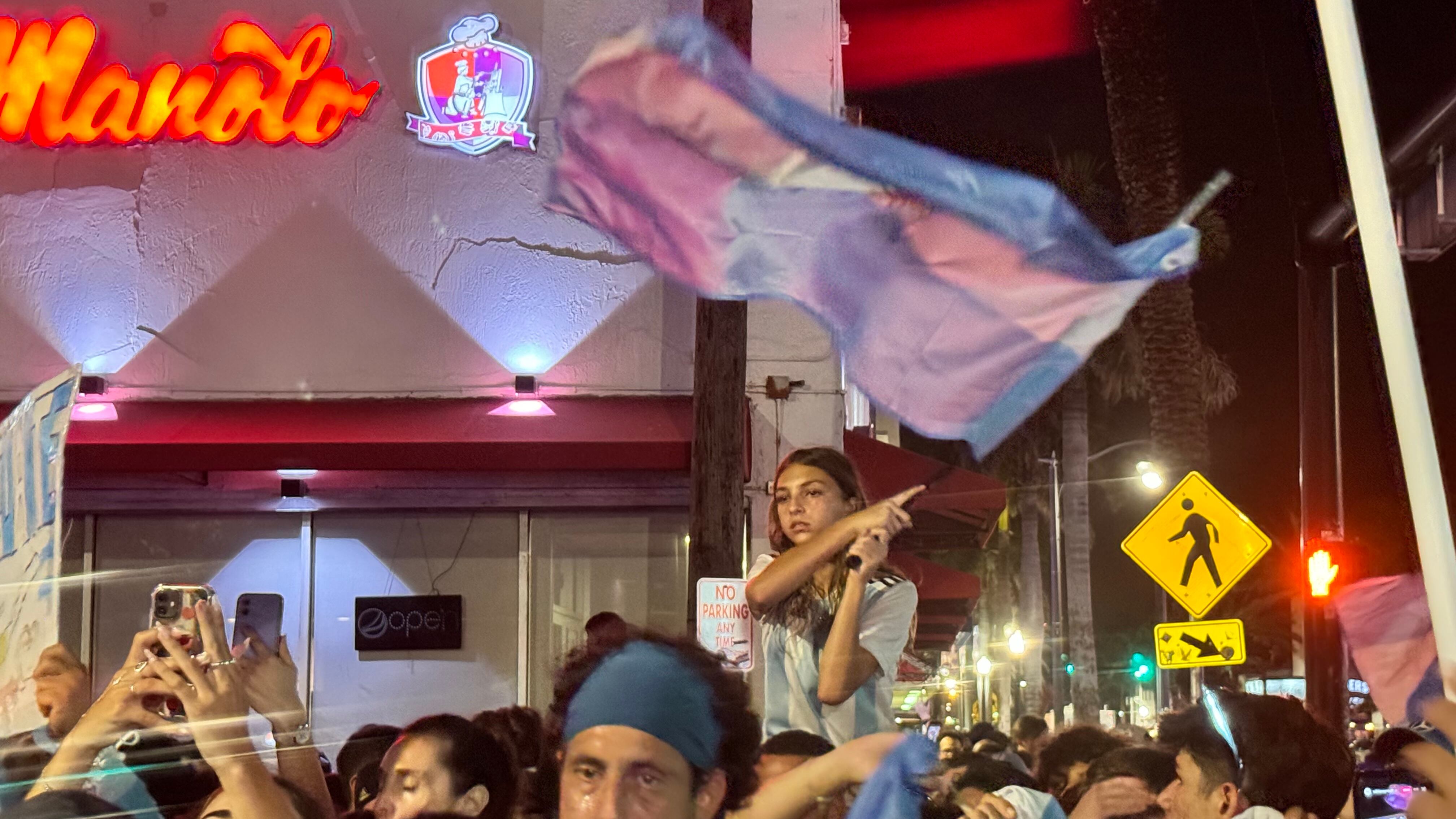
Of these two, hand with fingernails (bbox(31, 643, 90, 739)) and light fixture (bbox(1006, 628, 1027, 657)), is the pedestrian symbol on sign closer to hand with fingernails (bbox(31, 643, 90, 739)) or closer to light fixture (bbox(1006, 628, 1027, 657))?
hand with fingernails (bbox(31, 643, 90, 739))

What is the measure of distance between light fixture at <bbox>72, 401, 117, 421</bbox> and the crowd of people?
19.3ft

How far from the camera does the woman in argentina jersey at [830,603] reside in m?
3.83

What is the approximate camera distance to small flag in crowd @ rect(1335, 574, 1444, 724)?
9.86 m

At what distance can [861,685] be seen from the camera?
3945 mm

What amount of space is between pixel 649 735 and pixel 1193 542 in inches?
373

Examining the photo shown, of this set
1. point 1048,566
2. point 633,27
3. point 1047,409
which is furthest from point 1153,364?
point 1048,566

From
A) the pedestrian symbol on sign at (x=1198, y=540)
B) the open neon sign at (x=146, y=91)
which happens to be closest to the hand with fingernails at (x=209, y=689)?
the open neon sign at (x=146, y=91)

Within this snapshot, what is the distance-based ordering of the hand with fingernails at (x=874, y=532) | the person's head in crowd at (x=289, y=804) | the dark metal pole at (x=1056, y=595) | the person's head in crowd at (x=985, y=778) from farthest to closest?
1. the dark metal pole at (x=1056, y=595)
2. the person's head in crowd at (x=985, y=778)
3. the hand with fingernails at (x=874, y=532)
4. the person's head in crowd at (x=289, y=804)

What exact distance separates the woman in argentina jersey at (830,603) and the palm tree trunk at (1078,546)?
25617 millimetres

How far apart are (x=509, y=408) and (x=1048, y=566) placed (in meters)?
42.1

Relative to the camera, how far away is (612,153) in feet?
26.8

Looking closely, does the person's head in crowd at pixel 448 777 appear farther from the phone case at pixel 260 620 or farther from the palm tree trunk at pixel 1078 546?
the palm tree trunk at pixel 1078 546

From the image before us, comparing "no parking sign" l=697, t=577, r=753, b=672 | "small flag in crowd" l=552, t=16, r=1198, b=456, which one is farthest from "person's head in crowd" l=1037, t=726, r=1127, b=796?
"no parking sign" l=697, t=577, r=753, b=672

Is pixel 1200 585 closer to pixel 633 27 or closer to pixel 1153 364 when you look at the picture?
pixel 633 27
